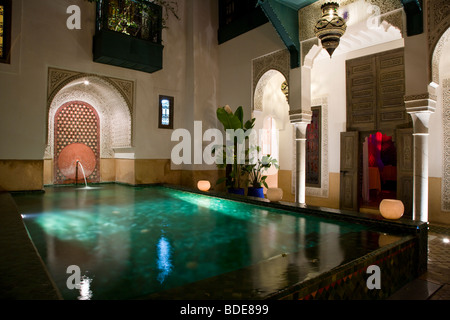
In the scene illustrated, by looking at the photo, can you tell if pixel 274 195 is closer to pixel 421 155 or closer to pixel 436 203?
pixel 421 155

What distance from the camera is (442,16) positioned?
3.64 meters

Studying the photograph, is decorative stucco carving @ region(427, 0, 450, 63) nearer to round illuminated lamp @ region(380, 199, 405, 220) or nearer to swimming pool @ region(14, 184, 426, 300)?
round illuminated lamp @ region(380, 199, 405, 220)

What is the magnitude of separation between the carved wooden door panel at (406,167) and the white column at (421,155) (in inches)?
55.7

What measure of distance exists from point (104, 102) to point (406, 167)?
6442mm

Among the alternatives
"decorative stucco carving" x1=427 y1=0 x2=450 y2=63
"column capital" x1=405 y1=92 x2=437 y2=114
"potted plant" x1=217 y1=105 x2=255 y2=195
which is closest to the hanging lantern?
"decorative stucco carving" x1=427 y1=0 x2=450 y2=63

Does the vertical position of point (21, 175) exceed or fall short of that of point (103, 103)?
it falls short

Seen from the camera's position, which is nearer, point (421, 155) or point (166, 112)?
point (421, 155)

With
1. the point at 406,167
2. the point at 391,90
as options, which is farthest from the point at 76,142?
the point at 406,167

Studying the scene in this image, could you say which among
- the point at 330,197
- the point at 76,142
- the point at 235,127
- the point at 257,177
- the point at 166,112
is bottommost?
the point at 330,197

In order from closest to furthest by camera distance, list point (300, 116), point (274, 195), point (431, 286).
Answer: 1. point (431, 286)
2. point (274, 195)
3. point (300, 116)

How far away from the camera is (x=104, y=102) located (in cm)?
728

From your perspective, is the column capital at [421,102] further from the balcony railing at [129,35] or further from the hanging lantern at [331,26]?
the balcony railing at [129,35]

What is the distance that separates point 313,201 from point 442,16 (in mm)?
4018

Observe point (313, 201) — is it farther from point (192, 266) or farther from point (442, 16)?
point (192, 266)
